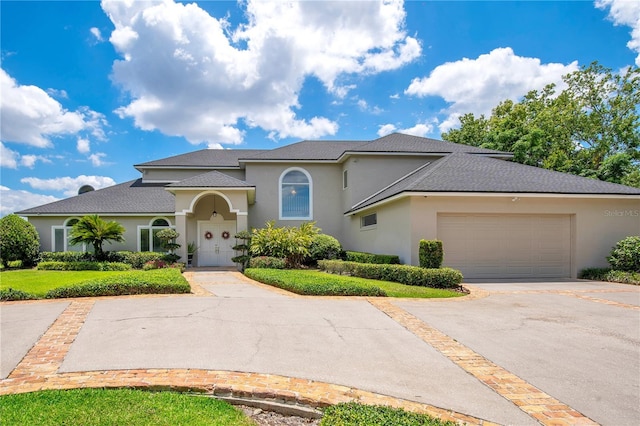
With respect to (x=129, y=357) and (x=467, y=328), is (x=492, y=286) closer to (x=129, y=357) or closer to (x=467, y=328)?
(x=467, y=328)

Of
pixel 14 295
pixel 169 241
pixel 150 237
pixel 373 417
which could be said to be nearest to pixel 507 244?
pixel 373 417

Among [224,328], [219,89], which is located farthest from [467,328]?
[219,89]

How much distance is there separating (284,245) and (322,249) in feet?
8.00

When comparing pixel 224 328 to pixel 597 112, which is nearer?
pixel 224 328

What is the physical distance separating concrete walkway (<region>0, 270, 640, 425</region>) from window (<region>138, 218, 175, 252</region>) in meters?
12.0

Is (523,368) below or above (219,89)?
below

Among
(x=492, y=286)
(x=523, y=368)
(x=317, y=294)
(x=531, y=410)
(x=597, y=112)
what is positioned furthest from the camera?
(x=597, y=112)

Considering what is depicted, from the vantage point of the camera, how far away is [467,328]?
690cm

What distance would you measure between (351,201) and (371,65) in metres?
6.79

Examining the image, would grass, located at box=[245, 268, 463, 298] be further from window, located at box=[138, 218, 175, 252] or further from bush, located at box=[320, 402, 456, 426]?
window, located at box=[138, 218, 175, 252]

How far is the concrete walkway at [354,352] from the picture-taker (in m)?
4.03

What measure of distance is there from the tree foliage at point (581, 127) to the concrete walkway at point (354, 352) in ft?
75.7

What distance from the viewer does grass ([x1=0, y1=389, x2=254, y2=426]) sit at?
3.34m

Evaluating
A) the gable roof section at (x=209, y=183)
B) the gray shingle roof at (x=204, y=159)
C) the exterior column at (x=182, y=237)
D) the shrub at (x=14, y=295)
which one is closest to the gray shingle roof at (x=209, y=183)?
the gable roof section at (x=209, y=183)
